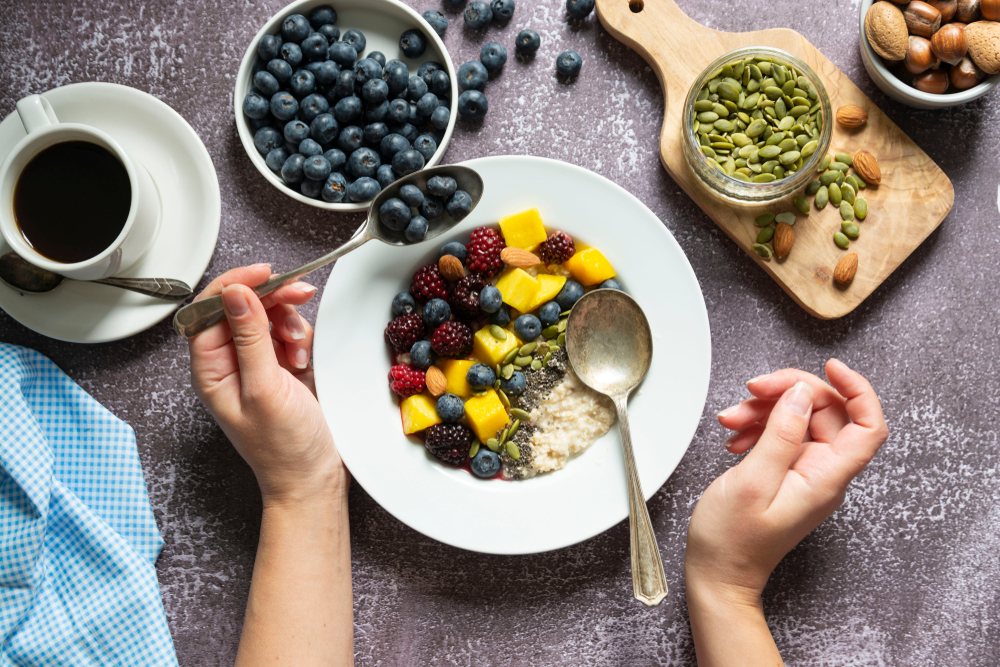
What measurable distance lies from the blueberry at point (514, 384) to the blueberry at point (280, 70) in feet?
2.71

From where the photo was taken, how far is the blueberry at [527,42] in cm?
143

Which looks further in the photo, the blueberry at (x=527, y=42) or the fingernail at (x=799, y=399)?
the blueberry at (x=527, y=42)

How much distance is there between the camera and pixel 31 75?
145cm

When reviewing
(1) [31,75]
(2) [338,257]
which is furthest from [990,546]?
(1) [31,75]

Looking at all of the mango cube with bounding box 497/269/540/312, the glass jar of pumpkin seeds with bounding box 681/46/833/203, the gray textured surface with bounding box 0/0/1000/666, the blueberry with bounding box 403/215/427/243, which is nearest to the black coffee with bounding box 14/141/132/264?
the gray textured surface with bounding box 0/0/1000/666

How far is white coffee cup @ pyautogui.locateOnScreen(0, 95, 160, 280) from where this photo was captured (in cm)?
117

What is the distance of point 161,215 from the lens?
1.34 m

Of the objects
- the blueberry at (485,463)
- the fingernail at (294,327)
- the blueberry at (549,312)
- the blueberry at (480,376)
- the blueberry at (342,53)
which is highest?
the blueberry at (342,53)

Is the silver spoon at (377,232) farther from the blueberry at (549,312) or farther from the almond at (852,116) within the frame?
the almond at (852,116)

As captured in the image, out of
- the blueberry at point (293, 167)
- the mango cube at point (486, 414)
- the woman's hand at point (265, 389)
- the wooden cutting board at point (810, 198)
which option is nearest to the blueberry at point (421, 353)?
the mango cube at point (486, 414)

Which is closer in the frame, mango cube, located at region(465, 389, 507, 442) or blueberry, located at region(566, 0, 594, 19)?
mango cube, located at region(465, 389, 507, 442)

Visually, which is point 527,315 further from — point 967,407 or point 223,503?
point 967,407

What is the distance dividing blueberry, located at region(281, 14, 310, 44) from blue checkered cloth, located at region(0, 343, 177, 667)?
92cm

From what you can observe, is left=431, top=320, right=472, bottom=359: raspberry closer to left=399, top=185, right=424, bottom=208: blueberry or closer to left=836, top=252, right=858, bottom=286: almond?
left=399, top=185, right=424, bottom=208: blueberry
